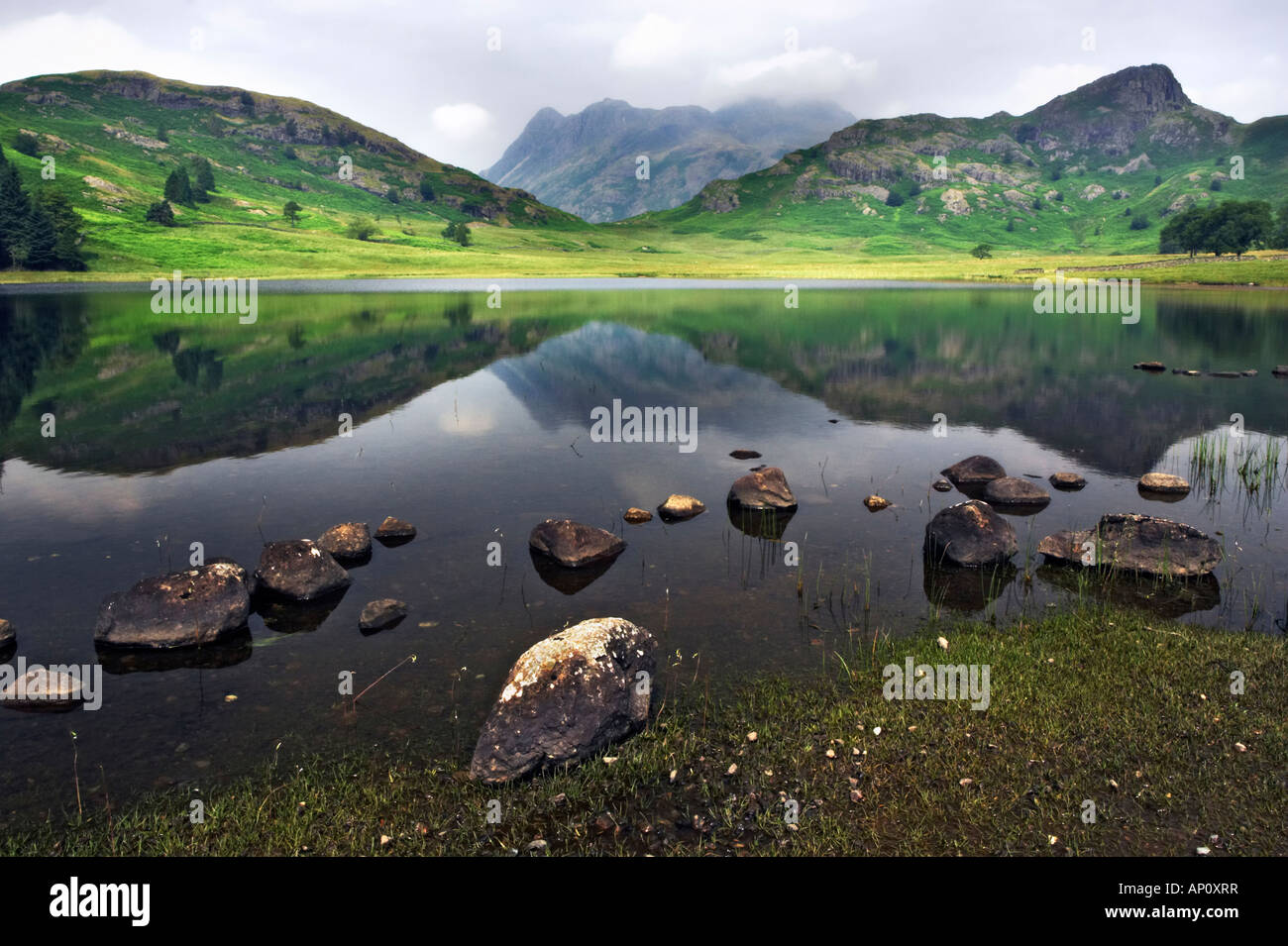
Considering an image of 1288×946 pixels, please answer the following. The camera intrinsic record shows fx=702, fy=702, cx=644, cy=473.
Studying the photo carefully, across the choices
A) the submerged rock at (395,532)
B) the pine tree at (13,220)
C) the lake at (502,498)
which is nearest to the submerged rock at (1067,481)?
the lake at (502,498)

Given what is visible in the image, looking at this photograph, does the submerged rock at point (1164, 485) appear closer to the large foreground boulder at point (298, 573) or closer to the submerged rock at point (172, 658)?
the large foreground boulder at point (298, 573)

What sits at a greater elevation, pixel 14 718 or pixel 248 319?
pixel 248 319

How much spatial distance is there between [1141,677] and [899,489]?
540 inches

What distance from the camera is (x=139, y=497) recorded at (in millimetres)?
24703

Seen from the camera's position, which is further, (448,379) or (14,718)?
(448,379)

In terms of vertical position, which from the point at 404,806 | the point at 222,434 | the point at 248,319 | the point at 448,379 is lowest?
the point at 404,806

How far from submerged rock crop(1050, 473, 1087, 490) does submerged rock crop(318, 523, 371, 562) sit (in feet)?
81.1

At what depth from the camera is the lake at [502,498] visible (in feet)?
42.9

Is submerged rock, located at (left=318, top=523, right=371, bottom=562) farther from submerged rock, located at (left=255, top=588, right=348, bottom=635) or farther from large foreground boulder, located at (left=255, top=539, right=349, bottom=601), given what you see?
submerged rock, located at (left=255, top=588, right=348, bottom=635)

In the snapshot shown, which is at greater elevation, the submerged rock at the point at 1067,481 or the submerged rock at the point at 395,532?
the submerged rock at the point at 1067,481

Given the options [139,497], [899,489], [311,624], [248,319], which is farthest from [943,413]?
[248,319]

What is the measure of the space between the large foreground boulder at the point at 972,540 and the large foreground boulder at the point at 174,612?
1734 centimetres
